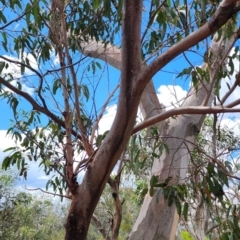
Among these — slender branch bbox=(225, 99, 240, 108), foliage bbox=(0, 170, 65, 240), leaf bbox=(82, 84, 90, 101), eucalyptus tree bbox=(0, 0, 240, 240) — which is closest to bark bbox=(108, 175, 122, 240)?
eucalyptus tree bbox=(0, 0, 240, 240)

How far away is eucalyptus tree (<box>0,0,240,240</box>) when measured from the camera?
1.36 meters

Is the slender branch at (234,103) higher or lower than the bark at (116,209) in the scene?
higher

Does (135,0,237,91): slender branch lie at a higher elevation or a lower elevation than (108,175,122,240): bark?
higher

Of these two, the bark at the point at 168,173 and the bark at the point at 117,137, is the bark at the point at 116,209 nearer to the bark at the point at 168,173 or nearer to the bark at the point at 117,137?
the bark at the point at 168,173

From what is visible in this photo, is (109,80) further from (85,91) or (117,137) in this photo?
(117,137)

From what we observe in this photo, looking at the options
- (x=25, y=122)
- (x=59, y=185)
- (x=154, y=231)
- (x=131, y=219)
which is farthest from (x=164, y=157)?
(x=131, y=219)

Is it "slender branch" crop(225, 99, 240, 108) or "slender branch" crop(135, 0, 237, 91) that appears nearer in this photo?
"slender branch" crop(135, 0, 237, 91)

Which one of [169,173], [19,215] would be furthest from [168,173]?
[19,215]

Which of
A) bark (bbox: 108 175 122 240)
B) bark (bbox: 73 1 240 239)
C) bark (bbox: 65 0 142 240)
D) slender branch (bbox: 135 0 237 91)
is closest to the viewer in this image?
slender branch (bbox: 135 0 237 91)

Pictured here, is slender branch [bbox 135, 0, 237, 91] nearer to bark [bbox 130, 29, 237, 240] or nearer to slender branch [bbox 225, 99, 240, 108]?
slender branch [bbox 225, 99, 240, 108]

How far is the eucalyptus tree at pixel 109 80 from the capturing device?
1.36 meters

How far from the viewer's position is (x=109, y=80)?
1.87 metres

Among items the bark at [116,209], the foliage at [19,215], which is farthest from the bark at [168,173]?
the foliage at [19,215]

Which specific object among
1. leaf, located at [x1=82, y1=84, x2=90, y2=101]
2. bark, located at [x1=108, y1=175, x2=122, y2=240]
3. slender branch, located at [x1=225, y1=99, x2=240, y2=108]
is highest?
leaf, located at [x1=82, y1=84, x2=90, y2=101]
